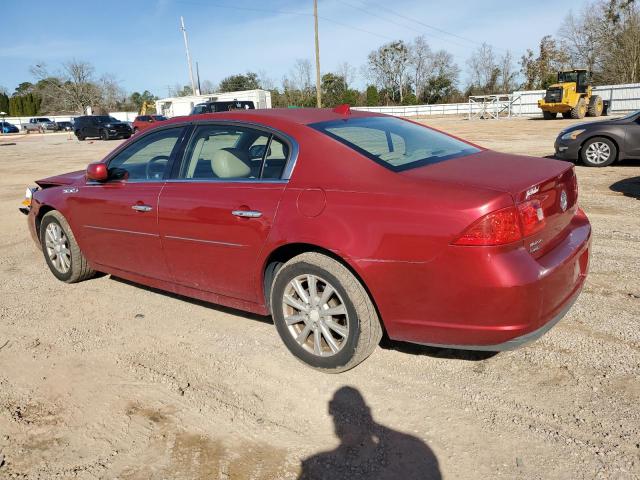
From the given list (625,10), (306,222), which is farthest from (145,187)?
(625,10)

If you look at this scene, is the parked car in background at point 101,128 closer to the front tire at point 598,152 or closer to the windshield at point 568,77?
the windshield at point 568,77

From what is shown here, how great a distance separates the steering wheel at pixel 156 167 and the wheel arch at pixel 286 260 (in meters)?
1.27

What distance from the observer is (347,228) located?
2.80 m

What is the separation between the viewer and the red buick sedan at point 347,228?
8.30 ft

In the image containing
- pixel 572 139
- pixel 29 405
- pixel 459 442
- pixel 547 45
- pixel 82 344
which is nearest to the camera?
pixel 459 442

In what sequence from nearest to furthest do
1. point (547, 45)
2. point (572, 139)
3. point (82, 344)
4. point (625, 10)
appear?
1. point (82, 344)
2. point (572, 139)
3. point (625, 10)
4. point (547, 45)

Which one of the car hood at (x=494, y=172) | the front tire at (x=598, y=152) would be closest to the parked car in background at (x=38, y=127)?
the front tire at (x=598, y=152)

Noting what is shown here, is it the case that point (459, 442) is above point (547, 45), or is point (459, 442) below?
below

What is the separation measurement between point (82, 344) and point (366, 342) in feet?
7.12

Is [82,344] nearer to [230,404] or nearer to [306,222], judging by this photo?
[230,404]

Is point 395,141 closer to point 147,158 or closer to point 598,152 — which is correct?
point 147,158

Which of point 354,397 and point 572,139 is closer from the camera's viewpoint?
point 354,397

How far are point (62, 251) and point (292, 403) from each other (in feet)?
10.7

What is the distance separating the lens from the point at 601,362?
3.04 meters
